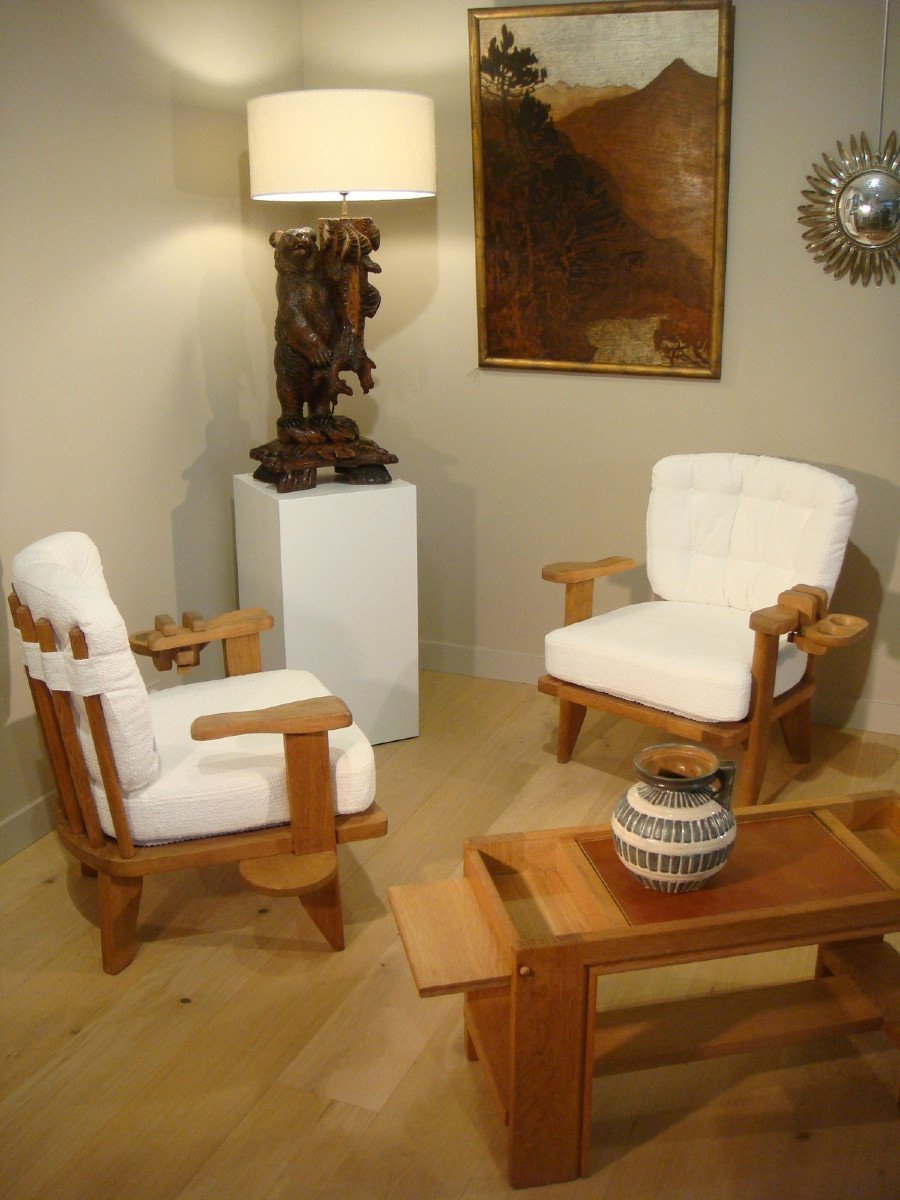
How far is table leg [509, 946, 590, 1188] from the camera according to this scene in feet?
6.31

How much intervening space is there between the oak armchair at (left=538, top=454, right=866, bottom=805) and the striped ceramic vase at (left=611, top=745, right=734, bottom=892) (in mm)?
1052

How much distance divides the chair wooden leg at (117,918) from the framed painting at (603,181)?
2.19 meters

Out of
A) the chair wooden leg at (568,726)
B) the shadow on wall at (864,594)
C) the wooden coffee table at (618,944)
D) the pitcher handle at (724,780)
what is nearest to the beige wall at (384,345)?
the shadow on wall at (864,594)

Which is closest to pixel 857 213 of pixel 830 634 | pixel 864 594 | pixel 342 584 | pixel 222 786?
pixel 864 594

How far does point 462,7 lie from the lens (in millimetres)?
3781

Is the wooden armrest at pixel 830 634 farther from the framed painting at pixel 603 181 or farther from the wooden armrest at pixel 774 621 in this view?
the framed painting at pixel 603 181

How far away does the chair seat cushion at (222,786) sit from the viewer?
2.49 metres

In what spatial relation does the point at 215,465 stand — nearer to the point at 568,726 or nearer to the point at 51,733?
the point at 568,726

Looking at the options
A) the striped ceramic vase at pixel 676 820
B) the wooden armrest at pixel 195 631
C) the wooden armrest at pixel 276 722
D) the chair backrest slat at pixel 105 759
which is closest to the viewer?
the striped ceramic vase at pixel 676 820

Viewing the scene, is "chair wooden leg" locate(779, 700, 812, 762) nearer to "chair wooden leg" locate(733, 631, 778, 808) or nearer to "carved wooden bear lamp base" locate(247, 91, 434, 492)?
"chair wooden leg" locate(733, 631, 778, 808)

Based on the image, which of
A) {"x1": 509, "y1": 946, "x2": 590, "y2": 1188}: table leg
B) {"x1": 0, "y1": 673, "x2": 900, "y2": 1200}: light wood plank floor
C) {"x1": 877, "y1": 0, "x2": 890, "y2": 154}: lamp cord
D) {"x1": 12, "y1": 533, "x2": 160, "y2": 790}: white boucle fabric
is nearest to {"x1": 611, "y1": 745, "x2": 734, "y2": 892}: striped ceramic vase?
{"x1": 509, "y1": 946, "x2": 590, "y2": 1188}: table leg

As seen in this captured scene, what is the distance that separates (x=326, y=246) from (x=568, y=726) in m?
1.53

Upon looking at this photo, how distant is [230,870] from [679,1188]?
140 centimetres

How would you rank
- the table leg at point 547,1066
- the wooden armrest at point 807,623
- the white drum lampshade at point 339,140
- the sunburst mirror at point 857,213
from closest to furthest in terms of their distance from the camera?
the table leg at point 547,1066 → the wooden armrest at point 807,623 → the white drum lampshade at point 339,140 → the sunburst mirror at point 857,213
